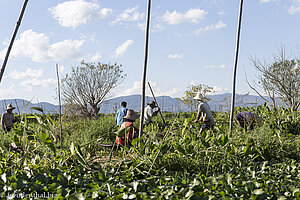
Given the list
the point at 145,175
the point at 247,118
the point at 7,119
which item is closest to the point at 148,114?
the point at 247,118

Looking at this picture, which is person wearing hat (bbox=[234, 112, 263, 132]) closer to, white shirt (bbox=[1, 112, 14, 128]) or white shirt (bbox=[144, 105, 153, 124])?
white shirt (bbox=[144, 105, 153, 124])

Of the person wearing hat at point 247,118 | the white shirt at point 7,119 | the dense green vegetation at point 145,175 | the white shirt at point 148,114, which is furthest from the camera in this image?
the white shirt at point 148,114

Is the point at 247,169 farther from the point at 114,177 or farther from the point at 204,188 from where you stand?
the point at 114,177

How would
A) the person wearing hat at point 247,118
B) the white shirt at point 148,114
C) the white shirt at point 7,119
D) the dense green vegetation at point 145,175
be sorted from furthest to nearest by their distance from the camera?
the white shirt at point 148,114, the white shirt at point 7,119, the person wearing hat at point 247,118, the dense green vegetation at point 145,175

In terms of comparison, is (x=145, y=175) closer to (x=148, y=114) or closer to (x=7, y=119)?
(x=148, y=114)

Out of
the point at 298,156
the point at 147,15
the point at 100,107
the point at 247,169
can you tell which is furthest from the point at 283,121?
the point at 100,107

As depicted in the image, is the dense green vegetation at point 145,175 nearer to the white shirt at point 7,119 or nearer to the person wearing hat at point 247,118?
the person wearing hat at point 247,118

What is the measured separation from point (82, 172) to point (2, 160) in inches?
39.3

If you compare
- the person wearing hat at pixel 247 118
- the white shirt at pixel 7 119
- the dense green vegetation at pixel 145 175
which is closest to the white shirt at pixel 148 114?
the person wearing hat at pixel 247 118

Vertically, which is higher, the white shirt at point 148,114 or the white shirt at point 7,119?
the white shirt at point 148,114

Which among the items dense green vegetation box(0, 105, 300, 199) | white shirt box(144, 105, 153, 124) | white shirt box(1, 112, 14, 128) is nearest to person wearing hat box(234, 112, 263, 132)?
white shirt box(144, 105, 153, 124)

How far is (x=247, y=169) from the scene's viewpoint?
124 inches

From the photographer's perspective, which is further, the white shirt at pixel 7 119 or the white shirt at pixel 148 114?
the white shirt at pixel 148 114

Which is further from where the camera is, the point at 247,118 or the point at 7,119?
the point at 7,119
